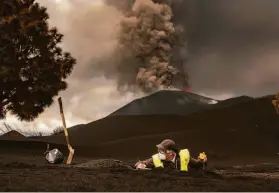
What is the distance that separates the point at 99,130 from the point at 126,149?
6596 cm

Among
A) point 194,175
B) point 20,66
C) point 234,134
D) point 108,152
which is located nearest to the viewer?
point 194,175

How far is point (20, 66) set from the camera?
33438 millimetres

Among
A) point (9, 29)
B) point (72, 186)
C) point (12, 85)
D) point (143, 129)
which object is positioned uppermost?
point (143, 129)

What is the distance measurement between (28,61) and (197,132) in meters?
74.5

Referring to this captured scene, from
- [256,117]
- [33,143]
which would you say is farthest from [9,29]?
[256,117]

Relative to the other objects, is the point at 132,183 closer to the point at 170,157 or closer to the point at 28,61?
the point at 170,157

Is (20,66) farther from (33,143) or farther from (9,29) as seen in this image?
(33,143)

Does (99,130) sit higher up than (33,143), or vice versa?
(99,130)

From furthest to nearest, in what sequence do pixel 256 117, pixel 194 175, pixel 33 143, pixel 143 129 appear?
pixel 143 129
pixel 256 117
pixel 33 143
pixel 194 175

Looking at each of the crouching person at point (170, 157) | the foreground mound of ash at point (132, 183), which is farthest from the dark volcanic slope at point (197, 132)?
the foreground mound of ash at point (132, 183)

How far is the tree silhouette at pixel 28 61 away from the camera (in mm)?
33156

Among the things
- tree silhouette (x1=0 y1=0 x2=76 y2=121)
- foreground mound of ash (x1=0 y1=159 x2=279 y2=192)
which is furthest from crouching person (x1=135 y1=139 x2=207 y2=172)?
tree silhouette (x1=0 y1=0 x2=76 y2=121)

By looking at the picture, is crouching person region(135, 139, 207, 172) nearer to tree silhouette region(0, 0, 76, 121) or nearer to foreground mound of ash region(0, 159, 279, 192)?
foreground mound of ash region(0, 159, 279, 192)

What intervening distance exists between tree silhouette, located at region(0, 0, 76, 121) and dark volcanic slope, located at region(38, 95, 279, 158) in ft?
147
